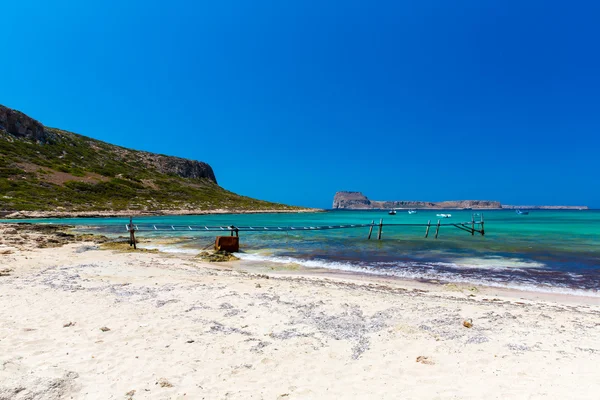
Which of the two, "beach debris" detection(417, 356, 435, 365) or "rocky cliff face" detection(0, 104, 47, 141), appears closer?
"beach debris" detection(417, 356, 435, 365)

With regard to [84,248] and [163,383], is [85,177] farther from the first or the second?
[163,383]

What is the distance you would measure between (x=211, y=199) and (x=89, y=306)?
89.5m

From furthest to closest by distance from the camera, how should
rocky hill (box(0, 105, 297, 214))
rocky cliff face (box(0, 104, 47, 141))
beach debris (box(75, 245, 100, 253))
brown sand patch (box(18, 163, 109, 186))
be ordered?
rocky cliff face (box(0, 104, 47, 141)) → brown sand patch (box(18, 163, 109, 186)) → rocky hill (box(0, 105, 297, 214)) → beach debris (box(75, 245, 100, 253))

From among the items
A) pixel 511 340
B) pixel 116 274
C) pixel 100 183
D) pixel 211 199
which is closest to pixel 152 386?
pixel 511 340

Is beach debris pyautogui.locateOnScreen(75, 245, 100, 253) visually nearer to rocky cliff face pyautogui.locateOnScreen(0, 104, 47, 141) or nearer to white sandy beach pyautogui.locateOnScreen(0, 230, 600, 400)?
white sandy beach pyautogui.locateOnScreen(0, 230, 600, 400)

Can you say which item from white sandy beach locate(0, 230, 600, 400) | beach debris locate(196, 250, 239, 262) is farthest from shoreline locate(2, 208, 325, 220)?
white sandy beach locate(0, 230, 600, 400)

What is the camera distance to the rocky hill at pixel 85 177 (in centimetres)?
5982

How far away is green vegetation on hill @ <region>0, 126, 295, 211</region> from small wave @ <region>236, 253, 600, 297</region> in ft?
168

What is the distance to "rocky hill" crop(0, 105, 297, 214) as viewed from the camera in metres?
59.8

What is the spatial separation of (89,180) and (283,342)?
8260 cm

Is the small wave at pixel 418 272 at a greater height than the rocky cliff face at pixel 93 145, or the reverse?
the rocky cliff face at pixel 93 145

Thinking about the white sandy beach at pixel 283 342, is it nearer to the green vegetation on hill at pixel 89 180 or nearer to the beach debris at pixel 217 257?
the beach debris at pixel 217 257

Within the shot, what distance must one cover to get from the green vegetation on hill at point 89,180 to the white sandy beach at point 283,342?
55.7 metres

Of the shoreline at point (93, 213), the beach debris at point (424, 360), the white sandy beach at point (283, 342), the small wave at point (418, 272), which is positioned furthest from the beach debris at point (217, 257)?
the shoreline at point (93, 213)
